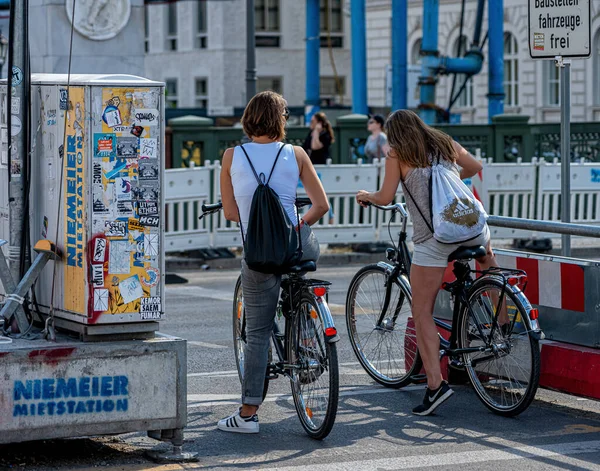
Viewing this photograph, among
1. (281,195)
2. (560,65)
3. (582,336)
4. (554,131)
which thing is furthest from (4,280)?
(554,131)

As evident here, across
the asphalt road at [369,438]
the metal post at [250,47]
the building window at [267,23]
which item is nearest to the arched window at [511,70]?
the building window at [267,23]

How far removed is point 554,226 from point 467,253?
517 millimetres

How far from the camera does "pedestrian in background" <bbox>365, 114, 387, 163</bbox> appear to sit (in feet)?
58.0

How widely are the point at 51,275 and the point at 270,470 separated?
1.46m

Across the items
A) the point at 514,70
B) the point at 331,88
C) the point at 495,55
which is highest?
the point at 331,88

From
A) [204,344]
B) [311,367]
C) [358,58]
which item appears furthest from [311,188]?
[358,58]

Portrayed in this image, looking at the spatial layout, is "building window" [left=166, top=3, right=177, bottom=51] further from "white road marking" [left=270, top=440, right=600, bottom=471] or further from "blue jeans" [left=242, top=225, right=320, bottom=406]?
"white road marking" [left=270, top=440, right=600, bottom=471]

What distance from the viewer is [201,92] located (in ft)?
192

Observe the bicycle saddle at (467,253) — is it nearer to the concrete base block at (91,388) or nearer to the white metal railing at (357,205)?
the concrete base block at (91,388)

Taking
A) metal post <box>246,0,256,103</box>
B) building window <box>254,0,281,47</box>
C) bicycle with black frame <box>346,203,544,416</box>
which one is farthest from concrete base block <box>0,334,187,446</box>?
building window <box>254,0,281,47</box>

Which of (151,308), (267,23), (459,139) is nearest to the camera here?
(151,308)

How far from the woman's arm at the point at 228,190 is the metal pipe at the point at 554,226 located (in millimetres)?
1766

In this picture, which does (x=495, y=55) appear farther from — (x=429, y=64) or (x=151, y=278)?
(x=151, y=278)

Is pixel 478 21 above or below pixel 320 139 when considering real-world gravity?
above
